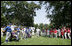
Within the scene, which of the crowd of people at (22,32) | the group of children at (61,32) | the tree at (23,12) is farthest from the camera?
the tree at (23,12)

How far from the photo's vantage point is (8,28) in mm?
10109

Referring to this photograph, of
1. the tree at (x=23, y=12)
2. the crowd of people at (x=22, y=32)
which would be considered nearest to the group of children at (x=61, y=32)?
the crowd of people at (x=22, y=32)

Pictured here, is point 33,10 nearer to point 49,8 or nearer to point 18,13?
point 18,13

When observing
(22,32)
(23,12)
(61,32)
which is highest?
(23,12)

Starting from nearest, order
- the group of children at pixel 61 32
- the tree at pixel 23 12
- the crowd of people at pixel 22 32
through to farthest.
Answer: the crowd of people at pixel 22 32 < the group of children at pixel 61 32 < the tree at pixel 23 12

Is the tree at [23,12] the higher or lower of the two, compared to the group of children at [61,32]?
higher

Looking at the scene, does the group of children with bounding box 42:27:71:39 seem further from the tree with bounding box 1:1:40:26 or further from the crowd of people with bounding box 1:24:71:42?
the tree with bounding box 1:1:40:26

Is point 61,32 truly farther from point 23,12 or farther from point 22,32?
point 23,12

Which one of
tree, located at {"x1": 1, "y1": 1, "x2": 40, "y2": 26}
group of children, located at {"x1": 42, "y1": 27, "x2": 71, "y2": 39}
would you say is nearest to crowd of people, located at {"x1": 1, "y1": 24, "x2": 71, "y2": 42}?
group of children, located at {"x1": 42, "y1": 27, "x2": 71, "y2": 39}

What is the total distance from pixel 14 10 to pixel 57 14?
1098 inches

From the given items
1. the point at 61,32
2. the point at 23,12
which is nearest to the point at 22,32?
the point at 61,32

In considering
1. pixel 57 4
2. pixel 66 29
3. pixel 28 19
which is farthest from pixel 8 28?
pixel 28 19

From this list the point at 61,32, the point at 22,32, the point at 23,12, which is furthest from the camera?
the point at 23,12

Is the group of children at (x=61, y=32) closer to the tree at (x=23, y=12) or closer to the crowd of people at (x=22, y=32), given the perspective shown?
the crowd of people at (x=22, y=32)
